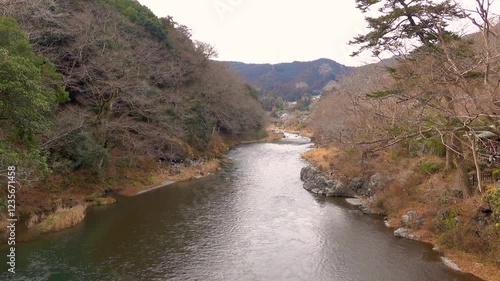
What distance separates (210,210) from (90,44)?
13341 millimetres

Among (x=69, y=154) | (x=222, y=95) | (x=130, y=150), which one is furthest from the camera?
(x=222, y=95)

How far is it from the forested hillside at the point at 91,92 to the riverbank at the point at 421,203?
12562mm

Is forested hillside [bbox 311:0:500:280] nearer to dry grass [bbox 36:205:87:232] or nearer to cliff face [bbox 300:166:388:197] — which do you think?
cliff face [bbox 300:166:388:197]

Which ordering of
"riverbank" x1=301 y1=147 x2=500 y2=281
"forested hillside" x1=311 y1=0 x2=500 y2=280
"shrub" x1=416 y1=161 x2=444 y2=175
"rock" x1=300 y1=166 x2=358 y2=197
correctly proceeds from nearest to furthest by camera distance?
1. "forested hillside" x1=311 y1=0 x2=500 y2=280
2. "riverbank" x1=301 y1=147 x2=500 y2=281
3. "shrub" x1=416 y1=161 x2=444 y2=175
4. "rock" x1=300 y1=166 x2=358 y2=197

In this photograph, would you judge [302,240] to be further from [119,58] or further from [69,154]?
[119,58]

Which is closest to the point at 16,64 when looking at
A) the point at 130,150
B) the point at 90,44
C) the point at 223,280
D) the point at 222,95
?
the point at 223,280

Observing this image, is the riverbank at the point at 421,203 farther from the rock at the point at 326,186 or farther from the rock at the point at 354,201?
the rock at the point at 354,201

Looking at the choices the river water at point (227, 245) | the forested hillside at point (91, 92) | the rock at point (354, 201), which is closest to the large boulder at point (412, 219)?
the river water at point (227, 245)

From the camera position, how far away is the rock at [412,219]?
14891 mm

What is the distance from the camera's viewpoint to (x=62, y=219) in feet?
49.2

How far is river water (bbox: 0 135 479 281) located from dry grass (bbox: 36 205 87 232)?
1.33ft

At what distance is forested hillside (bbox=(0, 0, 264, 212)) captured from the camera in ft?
36.1

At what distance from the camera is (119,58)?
23.3 m

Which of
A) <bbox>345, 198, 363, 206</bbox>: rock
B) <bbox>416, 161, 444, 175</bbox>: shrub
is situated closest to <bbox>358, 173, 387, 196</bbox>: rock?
<bbox>345, 198, 363, 206</bbox>: rock
